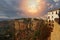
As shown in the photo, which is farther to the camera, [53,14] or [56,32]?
[56,32]

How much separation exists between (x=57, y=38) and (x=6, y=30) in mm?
1197

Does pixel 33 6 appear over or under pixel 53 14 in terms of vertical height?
over

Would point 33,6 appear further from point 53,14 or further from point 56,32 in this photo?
point 56,32

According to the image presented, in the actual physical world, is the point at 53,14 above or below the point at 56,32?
above

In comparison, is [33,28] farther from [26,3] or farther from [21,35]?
[26,3]

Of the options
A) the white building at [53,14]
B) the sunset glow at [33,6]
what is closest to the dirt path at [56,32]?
the white building at [53,14]

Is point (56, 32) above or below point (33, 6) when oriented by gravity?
below

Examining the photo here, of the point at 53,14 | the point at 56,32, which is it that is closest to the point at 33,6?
the point at 53,14

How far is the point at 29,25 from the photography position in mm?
3723

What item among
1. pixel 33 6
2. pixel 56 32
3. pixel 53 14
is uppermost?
pixel 33 6

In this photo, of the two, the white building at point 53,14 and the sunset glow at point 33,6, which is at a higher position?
the sunset glow at point 33,6

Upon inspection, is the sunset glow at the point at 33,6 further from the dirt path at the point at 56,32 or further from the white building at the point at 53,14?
the dirt path at the point at 56,32

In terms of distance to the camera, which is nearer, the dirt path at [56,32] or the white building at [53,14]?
the white building at [53,14]

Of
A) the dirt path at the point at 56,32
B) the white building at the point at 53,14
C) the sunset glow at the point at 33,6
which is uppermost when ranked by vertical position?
the sunset glow at the point at 33,6
